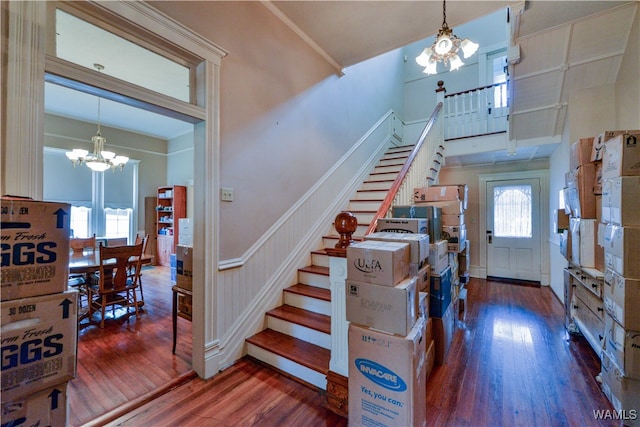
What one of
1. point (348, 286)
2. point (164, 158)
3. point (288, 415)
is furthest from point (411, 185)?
point (164, 158)

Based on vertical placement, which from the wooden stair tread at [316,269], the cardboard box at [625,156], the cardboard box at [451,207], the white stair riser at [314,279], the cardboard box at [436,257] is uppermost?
the cardboard box at [625,156]

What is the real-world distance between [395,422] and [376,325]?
489 mm

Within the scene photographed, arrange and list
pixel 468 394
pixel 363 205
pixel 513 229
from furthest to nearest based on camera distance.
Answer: pixel 513 229
pixel 363 205
pixel 468 394

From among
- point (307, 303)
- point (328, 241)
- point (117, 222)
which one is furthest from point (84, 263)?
point (117, 222)

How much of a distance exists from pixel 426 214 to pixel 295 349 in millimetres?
1645

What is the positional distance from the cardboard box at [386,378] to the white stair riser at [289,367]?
473 mm

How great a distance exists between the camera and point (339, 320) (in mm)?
1707

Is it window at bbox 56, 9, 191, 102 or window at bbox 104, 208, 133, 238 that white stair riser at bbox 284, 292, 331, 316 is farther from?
window at bbox 104, 208, 133, 238

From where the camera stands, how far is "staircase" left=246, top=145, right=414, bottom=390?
6.64ft

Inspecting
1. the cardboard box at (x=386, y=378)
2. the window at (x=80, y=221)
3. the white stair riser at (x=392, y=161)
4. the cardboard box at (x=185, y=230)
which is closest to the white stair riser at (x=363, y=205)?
the white stair riser at (x=392, y=161)

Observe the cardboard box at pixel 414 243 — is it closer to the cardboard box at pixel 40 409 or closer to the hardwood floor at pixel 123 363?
the cardboard box at pixel 40 409

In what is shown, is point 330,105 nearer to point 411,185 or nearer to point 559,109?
point 411,185

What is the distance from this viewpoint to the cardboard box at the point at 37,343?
87 cm

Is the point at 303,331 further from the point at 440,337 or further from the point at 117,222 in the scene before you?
the point at 117,222
